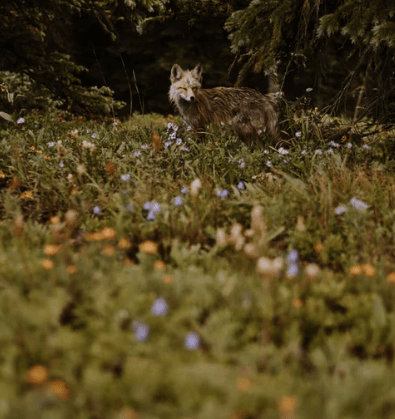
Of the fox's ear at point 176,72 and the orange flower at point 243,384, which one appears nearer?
the orange flower at point 243,384

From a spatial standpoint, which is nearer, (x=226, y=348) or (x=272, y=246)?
(x=226, y=348)

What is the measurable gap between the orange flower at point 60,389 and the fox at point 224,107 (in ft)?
15.5

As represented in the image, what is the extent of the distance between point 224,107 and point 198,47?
764 centimetres

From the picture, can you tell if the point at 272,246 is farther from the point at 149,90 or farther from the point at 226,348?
the point at 149,90

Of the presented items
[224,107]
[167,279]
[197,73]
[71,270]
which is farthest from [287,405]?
[197,73]

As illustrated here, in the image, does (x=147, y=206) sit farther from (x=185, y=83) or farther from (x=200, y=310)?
(x=185, y=83)

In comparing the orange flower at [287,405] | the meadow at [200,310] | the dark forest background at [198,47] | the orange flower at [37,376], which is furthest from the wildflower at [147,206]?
the dark forest background at [198,47]

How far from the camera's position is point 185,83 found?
5949mm

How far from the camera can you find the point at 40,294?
1.73 metres

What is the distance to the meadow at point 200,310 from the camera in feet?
4.50

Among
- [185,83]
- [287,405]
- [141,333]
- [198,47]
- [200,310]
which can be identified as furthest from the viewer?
[198,47]

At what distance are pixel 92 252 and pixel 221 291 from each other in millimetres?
808

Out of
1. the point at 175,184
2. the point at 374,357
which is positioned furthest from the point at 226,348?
the point at 175,184

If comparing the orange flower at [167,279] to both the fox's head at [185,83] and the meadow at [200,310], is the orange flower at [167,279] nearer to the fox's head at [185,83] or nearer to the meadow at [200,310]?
the meadow at [200,310]
